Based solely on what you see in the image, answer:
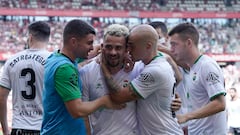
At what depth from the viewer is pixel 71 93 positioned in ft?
10.7

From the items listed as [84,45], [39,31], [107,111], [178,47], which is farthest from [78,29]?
[39,31]

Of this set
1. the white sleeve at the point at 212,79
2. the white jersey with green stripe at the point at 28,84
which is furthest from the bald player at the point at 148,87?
the white jersey with green stripe at the point at 28,84

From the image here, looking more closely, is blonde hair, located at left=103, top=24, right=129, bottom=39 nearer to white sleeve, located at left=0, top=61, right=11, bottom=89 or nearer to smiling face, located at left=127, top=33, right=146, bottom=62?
smiling face, located at left=127, top=33, right=146, bottom=62

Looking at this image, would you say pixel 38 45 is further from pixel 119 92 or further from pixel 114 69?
pixel 119 92

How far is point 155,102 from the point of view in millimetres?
3402

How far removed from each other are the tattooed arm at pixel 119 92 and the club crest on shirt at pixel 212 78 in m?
0.97

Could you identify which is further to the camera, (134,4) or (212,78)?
(134,4)

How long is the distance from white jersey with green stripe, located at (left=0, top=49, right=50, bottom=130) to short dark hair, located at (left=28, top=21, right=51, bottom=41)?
135mm

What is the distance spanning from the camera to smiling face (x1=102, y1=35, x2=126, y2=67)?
332 centimetres

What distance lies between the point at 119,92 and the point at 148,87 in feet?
0.63

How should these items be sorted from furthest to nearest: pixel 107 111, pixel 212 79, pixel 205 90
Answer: pixel 205 90, pixel 212 79, pixel 107 111

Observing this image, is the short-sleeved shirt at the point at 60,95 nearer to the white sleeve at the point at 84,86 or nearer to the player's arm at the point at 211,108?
the white sleeve at the point at 84,86

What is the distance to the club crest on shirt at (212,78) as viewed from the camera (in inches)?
160

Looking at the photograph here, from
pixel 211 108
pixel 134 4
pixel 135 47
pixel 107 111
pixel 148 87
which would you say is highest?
pixel 135 47
